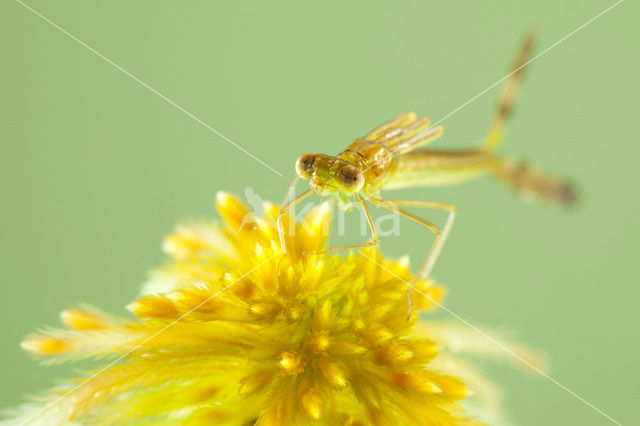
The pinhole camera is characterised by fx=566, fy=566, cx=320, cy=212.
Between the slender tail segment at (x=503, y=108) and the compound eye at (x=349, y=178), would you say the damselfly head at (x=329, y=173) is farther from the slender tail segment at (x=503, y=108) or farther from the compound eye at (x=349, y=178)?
the slender tail segment at (x=503, y=108)

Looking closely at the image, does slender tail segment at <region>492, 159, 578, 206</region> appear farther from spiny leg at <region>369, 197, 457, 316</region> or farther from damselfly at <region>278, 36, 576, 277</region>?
spiny leg at <region>369, 197, 457, 316</region>

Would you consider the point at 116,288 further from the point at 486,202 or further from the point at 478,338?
the point at 486,202

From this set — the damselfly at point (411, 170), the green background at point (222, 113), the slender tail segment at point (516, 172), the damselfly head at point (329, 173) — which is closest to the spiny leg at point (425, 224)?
the damselfly at point (411, 170)

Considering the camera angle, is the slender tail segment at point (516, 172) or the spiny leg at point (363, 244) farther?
the slender tail segment at point (516, 172)

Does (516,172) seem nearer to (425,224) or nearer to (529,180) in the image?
(529,180)

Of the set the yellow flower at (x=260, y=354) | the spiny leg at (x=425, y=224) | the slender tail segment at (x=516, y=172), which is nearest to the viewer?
the yellow flower at (x=260, y=354)

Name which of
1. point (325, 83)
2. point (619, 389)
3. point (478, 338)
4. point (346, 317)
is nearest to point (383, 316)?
point (346, 317)
